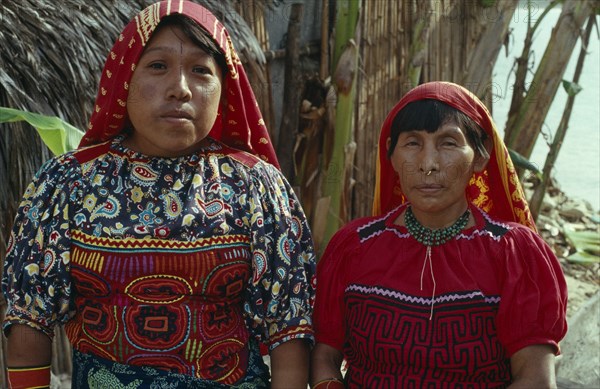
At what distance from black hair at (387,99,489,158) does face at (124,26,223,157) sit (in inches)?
21.1

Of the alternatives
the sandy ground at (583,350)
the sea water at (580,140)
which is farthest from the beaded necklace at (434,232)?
the sea water at (580,140)

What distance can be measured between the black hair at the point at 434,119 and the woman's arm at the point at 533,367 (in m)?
0.55

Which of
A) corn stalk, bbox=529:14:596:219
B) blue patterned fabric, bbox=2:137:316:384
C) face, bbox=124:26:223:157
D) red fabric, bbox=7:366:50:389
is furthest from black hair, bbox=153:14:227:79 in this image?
corn stalk, bbox=529:14:596:219

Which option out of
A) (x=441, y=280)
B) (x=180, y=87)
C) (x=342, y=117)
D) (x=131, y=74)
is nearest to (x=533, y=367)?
(x=441, y=280)

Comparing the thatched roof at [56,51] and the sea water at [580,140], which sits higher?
the thatched roof at [56,51]

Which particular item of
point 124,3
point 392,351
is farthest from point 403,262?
point 124,3

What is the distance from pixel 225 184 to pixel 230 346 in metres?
0.44

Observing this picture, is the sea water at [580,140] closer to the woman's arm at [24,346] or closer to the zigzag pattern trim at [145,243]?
the zigzag pattern trim at [145,243]

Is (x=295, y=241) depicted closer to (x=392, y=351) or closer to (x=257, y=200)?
(x=257, y=200)

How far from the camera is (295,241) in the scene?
7.76 ft

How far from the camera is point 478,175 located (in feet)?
8.28

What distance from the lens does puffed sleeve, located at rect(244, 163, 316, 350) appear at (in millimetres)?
2311

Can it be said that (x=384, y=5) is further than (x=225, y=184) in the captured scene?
Yes

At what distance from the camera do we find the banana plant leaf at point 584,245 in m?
6.42
